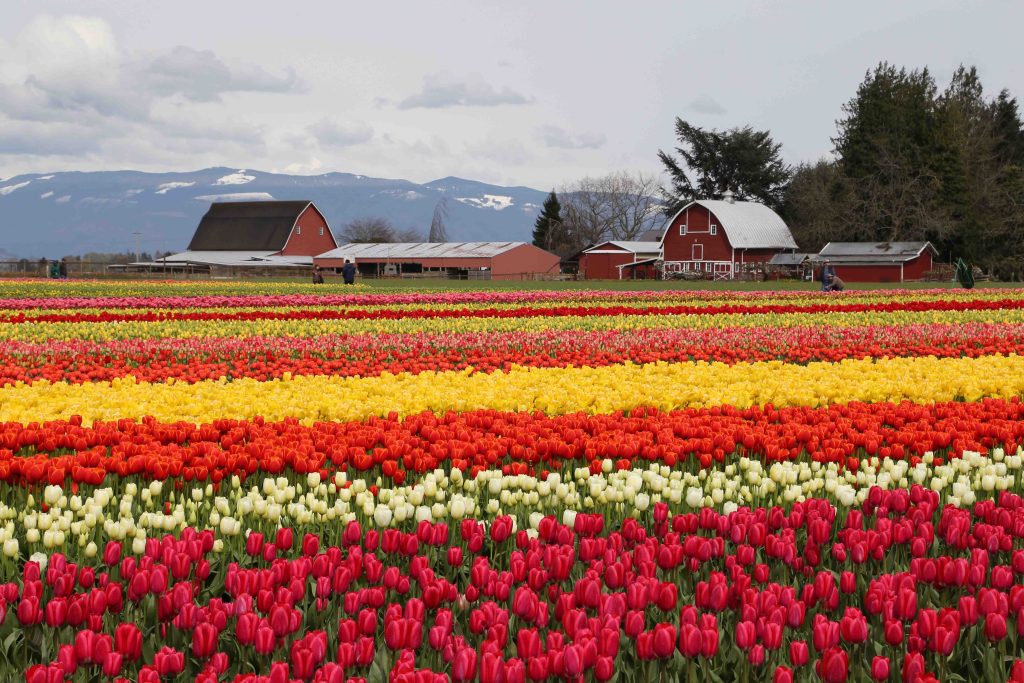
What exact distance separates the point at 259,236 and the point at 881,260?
184 ft

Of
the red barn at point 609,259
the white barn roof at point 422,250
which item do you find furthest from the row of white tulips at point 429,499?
the white barn roof at point 422,250

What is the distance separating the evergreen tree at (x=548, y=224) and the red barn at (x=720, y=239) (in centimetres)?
2721

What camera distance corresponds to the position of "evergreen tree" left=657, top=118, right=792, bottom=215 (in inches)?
3570

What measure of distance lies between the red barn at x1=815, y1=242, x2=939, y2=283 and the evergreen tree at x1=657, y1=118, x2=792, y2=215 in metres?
21.4

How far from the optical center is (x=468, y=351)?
50.0 ft

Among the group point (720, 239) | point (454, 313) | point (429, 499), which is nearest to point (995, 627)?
point (429, 499)

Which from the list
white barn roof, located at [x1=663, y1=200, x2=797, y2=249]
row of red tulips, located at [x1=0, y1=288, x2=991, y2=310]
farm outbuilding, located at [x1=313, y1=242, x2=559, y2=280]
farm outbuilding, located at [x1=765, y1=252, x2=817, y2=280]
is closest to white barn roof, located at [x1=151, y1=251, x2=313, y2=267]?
farm outbuilding, located at [x1=313, y1=242, x2=559, y2=280]

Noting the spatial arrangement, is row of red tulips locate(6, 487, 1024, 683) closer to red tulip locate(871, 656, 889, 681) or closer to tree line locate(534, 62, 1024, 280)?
red tulip locate(871, 656, 889, 681)

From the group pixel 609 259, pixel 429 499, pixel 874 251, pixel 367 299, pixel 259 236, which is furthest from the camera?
pixel 259 236

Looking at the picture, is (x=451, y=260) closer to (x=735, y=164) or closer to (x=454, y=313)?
(x=735, y=164)

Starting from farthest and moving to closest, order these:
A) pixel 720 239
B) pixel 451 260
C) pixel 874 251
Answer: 1. pixel 451 260
2. pixel 720 239
3. pixel 874 251

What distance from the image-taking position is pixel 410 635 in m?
3.38

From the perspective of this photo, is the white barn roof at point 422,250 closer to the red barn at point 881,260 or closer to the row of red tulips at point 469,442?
the red barn at point 881,260

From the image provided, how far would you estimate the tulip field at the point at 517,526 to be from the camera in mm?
3447
